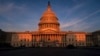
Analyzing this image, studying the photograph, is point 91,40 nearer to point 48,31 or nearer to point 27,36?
point 48,31

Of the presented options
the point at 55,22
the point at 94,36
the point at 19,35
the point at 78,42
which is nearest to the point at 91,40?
the point at 94,36

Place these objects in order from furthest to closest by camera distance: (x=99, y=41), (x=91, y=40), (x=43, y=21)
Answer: (x=43, y=21), (x=91, y=40), (x=99, y=41)

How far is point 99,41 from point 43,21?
3737cm

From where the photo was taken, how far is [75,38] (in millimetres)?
97562

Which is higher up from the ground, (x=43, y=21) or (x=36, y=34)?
(x=43, y=21)

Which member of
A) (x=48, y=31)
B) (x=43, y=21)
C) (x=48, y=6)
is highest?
(x=48, y=6)

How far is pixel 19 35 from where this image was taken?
98.9 metres

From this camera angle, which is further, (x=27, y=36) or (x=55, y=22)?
(x=55, y=22)

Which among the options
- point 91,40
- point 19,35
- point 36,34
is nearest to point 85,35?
point 91,40

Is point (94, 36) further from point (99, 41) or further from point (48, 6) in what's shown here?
point (48, 6)

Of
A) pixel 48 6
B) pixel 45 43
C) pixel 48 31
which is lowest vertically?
pixel 45 43

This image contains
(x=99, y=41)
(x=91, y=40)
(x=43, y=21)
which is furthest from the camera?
(x=43, y=21)

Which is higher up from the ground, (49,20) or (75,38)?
(49,20)

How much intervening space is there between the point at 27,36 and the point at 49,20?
20.4 metres
